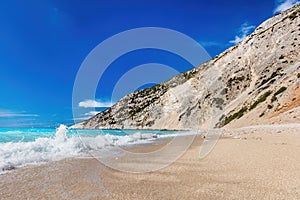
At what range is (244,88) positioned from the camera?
66.8m

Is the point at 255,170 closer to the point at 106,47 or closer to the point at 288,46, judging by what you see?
the point at 106,47

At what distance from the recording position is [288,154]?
10078 mm

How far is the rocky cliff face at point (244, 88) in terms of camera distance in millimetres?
41188

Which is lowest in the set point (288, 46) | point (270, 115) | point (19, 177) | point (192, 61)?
point (19, 177)

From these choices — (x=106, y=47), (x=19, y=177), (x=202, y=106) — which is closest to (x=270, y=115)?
(x=106, y=47)

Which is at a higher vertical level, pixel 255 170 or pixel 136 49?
pixel 136 49

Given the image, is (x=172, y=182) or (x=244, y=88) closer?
(x=172, y=182)

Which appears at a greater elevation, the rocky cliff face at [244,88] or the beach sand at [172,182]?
the rocky cliff face at [244,88]

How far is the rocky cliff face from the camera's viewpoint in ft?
135

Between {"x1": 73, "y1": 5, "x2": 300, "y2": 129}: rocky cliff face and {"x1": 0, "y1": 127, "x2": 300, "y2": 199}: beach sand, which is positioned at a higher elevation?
{"x1": 73, "y1": 5, "x2": 300, "y2": 129}: rocky cliff face

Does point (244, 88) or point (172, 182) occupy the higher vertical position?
point (244, 88)

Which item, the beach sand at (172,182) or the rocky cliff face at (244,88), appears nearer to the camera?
the beach sand at (172,182)

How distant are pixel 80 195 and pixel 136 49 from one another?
12.6m

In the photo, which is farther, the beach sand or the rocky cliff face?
the rocky cliff face
